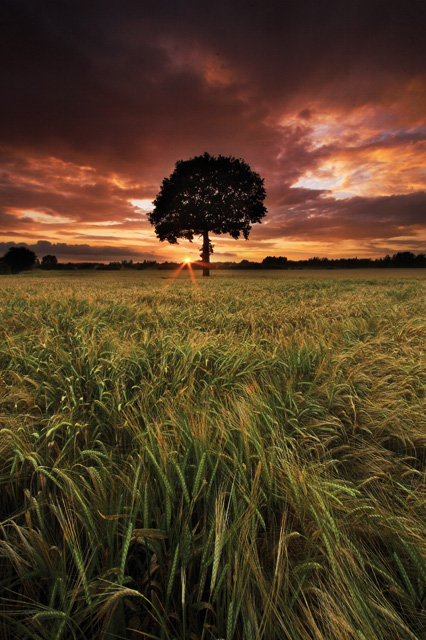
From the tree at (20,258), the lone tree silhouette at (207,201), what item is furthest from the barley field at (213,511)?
the tree at (20,258)

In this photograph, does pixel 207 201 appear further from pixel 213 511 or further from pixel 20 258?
pixel 20 258

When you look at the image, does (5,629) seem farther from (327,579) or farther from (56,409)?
(56,409)

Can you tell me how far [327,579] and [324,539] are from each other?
12 centimetres

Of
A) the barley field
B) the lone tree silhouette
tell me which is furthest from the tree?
the barley field

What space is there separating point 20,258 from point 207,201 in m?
63.9

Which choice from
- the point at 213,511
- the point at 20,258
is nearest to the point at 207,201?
the point at 213,511

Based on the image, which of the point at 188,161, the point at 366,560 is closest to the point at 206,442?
the point at 366,560

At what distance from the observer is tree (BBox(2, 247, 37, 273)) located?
6888cm

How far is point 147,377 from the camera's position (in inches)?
106

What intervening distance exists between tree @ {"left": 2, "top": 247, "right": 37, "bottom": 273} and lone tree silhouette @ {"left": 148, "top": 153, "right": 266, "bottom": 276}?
54559mm

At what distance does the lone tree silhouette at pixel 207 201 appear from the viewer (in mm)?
30062

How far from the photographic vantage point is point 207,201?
30109 millimetres

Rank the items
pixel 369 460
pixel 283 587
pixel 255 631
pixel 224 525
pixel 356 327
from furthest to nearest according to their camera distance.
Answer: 1. pixel 356 327
2. pixel 369 460
3. pixel 224 525
4. pixel 283 587
5. pixel 255 631

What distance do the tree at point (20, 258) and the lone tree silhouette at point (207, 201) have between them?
54559 mm
